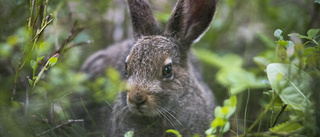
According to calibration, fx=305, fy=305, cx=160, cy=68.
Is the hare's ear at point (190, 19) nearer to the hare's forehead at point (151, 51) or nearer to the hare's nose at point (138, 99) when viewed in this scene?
the hare's forehead at point (151, 51)

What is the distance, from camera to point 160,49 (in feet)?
11.5

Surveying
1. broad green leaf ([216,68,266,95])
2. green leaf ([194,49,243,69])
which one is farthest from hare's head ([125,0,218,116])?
green leaf ([194,49,243,69])

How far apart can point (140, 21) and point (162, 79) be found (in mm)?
949

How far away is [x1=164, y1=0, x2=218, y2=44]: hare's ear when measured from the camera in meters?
3.64

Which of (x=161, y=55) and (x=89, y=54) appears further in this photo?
(x=89, y=54)

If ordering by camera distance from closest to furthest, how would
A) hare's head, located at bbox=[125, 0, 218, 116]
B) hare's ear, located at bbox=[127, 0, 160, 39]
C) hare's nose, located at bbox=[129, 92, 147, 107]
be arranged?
hare's nose, located at bbox=[129, 92, 147, 107], hare's head, located at bbox=[125, 0, 218, 116], hare's ear, located at bbox=[127, 0, 160, 39]

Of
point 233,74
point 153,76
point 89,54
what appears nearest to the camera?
point 153,76

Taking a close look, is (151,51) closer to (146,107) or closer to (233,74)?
(146,107)

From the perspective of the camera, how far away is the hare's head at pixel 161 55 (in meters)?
3.18

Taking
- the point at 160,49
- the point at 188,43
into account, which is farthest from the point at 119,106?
the point at 188,43

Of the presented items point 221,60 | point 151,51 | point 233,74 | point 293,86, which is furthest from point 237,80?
point 293,86

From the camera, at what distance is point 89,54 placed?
17.3 feet

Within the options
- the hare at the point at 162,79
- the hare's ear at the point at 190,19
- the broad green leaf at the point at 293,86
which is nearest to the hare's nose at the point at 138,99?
the hare at the point at 162,79

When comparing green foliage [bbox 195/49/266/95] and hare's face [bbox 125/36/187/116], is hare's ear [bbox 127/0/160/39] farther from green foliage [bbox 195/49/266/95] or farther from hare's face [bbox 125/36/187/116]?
green foliage [bbox 195/49/266/95]
